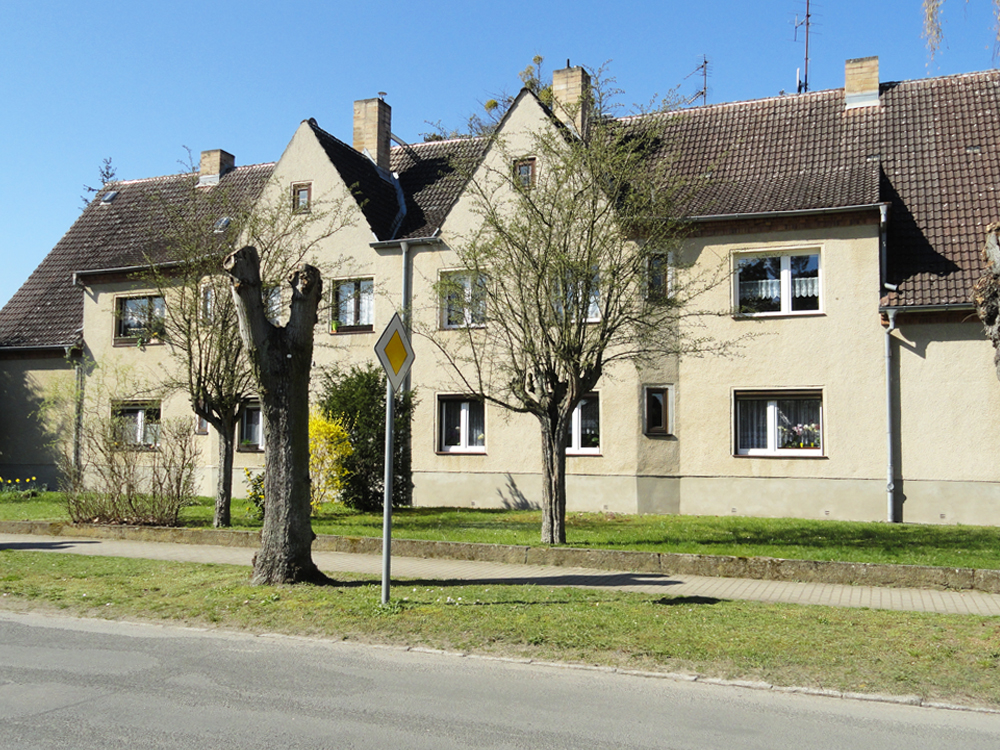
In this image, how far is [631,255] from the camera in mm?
14219

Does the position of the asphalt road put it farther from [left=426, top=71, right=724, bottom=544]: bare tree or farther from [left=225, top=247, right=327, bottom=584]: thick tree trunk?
[left=426, top=71, right=724, bottom=544]: bare tree

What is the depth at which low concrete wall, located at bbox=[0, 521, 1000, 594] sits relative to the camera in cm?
1091

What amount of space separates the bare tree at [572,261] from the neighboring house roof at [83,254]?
1502cm

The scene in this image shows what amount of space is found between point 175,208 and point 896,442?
15280 mm

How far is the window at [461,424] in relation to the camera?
74.5 ft

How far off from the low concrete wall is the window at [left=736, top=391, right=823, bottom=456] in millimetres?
8519

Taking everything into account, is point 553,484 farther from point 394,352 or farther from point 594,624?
point 594,624

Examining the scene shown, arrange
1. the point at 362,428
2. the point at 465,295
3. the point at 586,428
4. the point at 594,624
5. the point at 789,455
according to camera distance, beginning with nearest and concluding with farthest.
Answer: the point at 594,624 < the point at 465,295 < the point at 789,455 < the point at 362,428 < the point at 586,428

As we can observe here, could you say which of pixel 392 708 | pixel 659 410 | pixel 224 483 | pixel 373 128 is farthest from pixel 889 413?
pixel 373 128

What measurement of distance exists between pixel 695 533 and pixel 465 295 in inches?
227

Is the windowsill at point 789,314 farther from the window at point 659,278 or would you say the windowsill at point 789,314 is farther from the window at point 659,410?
the window at point 659,278

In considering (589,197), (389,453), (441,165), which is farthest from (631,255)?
(441,165)

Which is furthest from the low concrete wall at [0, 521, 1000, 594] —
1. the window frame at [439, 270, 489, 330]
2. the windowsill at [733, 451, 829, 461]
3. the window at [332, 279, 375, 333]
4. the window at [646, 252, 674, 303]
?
the window at [332, 279, 375, 333]

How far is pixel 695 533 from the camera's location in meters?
15.9
